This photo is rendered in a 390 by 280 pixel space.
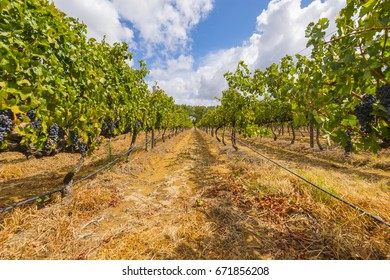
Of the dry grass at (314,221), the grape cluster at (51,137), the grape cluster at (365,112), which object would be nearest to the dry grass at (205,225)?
the dry grass at (314,221)

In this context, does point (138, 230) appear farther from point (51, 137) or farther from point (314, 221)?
point (314, 221)

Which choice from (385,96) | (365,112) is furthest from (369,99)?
(385,96)

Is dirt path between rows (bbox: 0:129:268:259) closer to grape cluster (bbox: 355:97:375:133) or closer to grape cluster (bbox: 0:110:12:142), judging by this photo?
grape cluster (bbox: 0:110:12:142)

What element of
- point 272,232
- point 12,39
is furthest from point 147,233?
point 12,39

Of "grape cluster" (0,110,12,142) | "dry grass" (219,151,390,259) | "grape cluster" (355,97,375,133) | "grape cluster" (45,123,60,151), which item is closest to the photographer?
"grape cluster" (355,97,375,133)

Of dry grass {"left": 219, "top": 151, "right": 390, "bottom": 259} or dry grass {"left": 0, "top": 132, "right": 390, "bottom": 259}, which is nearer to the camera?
dry grass {"left": 219, "top": 151, "right": 390, "bottom": 259}

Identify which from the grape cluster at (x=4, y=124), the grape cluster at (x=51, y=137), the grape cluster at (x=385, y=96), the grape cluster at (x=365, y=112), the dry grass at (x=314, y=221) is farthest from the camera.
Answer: the grape cluster at (x=51, y=137)

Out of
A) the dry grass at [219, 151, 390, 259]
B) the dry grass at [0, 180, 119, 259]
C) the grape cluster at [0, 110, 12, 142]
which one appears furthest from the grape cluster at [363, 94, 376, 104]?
the dry grass at [0, 180, 119, 259]

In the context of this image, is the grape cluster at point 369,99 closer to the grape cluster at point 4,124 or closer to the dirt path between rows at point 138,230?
the dirt path between rows at point 138,230

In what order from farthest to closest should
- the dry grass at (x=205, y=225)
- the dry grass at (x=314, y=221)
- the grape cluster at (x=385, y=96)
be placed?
the dry grass at (x=205, y=225)
the dry grass at (x=314, y=221)
the grape cluster at (x=385, y=96)

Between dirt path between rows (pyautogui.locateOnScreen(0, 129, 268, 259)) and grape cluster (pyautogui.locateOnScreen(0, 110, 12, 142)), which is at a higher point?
grape cluster (pyautogui.locateOnScreen(0, 110, 12, 142))

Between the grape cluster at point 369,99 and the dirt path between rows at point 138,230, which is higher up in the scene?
the grape cluster at point 369,99

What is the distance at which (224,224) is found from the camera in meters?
5.00

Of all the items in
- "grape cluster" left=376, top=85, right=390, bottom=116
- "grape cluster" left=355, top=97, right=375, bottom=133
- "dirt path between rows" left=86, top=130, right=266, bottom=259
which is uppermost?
"grape cluster" left=376, top=85, right=390, bottom=116
